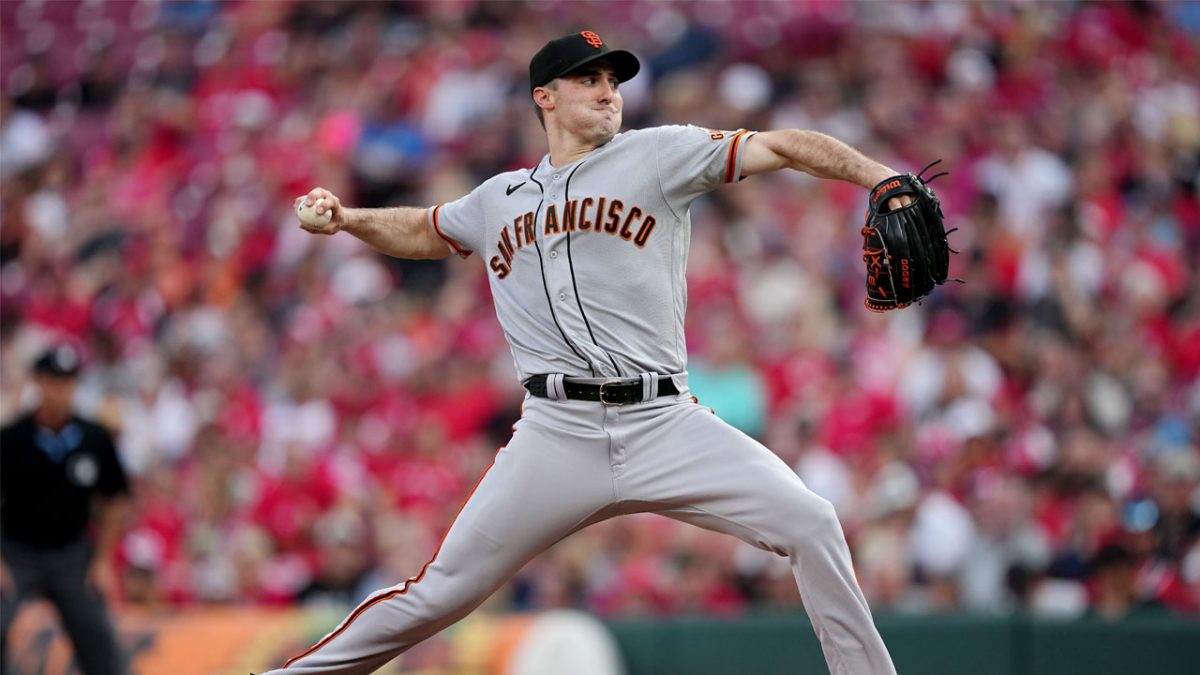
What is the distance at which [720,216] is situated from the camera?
10.8 metres

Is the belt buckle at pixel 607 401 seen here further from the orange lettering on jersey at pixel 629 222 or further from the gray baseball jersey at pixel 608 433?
the orange lettering on jersey at pixel 629 222

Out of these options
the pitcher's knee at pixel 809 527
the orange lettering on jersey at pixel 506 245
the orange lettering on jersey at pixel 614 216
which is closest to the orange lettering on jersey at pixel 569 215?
the orange lettering on jersey at pixel 614 216

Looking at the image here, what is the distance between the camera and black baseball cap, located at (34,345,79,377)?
745cm

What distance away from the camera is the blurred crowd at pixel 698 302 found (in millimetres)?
8523

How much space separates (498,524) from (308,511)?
5160 mm

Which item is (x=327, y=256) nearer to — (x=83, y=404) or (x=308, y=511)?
(x=83, y=404)

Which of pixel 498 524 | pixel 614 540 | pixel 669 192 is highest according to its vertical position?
pixel 669 192

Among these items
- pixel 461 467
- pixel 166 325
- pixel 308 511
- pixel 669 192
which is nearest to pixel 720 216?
pixel 461 467

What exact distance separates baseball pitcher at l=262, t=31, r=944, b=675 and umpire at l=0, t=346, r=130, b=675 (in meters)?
3.10

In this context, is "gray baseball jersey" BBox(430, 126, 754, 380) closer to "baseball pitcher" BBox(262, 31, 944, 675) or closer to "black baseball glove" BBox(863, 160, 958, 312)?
"baseball pitcher" BBox(262, 31, 944, 675)

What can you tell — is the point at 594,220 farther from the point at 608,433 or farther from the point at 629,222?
the point at 608,433

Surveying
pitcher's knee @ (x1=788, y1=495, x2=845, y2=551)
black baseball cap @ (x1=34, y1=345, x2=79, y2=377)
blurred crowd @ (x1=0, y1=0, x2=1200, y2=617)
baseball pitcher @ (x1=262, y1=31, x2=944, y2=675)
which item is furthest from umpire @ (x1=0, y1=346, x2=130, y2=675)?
pitcher's knee @ (x1=788, y1=495, x2=845, y2=551)

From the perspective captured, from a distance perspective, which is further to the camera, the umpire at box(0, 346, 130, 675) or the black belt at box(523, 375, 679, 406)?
the umpire at box(0, 346, 130, 675)

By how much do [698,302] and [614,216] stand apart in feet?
19.0
